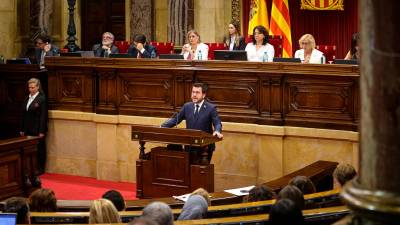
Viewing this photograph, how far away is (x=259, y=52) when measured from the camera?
10773 millimetres

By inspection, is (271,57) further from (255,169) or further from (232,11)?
(232,11)

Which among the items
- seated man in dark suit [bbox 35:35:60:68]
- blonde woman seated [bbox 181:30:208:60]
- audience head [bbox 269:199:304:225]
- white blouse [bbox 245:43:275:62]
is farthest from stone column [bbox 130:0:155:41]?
audience head [bbox 269:199:304:225]

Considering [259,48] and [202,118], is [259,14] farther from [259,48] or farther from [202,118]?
[202,118]

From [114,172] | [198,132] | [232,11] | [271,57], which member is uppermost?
[232,11]

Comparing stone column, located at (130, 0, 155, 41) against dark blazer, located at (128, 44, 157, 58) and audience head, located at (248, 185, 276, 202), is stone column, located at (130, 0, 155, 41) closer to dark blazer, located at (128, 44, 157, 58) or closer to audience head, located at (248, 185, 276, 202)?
dark blazer, located at (128, 44, 157, 58)

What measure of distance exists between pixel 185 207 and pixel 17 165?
448cm

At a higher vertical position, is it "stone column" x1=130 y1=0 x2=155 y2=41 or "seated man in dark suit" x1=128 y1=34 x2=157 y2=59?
"stone column" x1=130 y1=0 x2=155 y2=41

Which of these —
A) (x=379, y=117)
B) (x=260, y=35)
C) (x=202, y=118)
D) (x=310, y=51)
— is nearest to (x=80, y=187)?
(x=202, y=118)

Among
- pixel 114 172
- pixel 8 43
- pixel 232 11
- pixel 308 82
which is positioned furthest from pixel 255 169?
pixel 8 43

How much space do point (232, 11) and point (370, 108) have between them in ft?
41.0

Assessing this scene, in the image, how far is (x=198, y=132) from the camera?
8.57 meters

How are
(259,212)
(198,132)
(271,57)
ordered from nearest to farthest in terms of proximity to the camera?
(259,212), (198,132), (271,57)

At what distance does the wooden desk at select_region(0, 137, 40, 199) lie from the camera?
9.51 m

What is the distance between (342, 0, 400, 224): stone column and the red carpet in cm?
756
